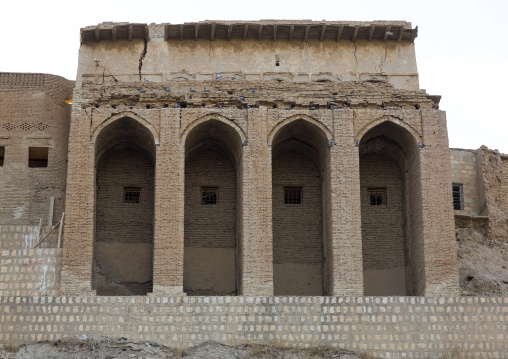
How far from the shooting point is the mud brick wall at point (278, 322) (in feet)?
78.1

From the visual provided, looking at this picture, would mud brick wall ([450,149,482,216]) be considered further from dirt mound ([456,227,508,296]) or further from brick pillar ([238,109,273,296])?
brick pillar ([238,109,273,296])

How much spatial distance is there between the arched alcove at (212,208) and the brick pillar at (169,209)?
1.88ft

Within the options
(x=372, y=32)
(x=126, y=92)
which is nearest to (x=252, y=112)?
(x=126, y=92)

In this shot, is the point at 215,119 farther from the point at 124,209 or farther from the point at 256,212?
the point at 124,209

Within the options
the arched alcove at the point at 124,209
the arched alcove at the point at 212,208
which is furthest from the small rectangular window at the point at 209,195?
the arched alcove at the point at 124,209

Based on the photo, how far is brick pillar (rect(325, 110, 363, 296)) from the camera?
2553 centimetres

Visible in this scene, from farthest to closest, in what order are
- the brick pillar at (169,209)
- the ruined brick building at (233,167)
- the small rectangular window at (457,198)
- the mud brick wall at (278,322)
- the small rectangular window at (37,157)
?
the small rectangular window at (457,198) < the small rectangular window at (37,157) < the ruined brick building at (233,167) < the brick pillar at (169,209) < the mud brick wall at (278,322)

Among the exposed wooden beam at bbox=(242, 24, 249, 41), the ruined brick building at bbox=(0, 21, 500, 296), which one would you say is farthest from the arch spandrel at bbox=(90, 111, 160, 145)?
the exposed wooden beam at bbox=(242, 24, 249, 41)

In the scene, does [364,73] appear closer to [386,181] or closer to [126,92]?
[386,181]

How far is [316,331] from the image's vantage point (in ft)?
78.9

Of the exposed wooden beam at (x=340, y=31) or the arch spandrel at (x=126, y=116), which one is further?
the exposed wooden beam at (x=340, y=31)

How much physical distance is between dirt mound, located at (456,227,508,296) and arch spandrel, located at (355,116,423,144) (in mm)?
4080

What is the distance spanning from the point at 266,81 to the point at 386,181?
4.32 meters

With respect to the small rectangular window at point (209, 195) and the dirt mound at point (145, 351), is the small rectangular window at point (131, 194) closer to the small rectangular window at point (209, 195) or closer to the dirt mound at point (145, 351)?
the small rectangular window at point (209, 195)
